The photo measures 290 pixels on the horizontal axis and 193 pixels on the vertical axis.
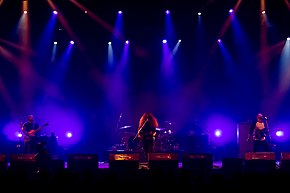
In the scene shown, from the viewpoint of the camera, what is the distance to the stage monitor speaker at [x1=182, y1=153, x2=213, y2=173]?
11466 mm

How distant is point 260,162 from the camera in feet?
38.3

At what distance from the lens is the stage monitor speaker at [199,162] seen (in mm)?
11466

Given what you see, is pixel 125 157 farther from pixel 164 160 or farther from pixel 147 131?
pixel 147 131

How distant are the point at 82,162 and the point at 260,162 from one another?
5435 millimetres

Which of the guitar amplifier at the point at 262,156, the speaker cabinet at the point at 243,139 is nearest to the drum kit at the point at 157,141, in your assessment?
the speaker cabinet at the point at 243,139

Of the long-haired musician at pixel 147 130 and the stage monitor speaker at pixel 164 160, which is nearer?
the stage monitor speaker at pixel 164 160

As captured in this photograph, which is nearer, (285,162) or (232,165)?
(232,165)

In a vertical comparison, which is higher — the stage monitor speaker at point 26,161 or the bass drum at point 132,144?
the bass drum at point 132,144

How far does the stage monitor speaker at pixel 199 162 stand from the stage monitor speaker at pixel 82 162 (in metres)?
2.68

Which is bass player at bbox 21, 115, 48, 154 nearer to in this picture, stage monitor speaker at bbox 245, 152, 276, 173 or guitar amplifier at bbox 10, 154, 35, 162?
guitar amplifier at bbox 10, 154, 35, 162

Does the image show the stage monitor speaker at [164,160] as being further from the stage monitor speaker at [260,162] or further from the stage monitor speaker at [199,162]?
the stage monitor speaker at [260,162]

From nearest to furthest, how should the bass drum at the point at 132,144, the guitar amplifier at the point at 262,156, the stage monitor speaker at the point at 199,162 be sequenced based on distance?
the stage monitor speaker at the point at 199,162 < the guitar amplifier at the point at 262,156 < the bass drum at the point at 132,144

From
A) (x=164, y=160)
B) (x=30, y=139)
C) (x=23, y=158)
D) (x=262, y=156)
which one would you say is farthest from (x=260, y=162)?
(x=30, y=139)

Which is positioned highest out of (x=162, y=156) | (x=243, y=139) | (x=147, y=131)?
(x=147, y=131)
